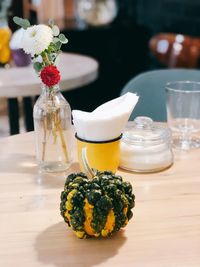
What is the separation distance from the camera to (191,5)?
3119 mm

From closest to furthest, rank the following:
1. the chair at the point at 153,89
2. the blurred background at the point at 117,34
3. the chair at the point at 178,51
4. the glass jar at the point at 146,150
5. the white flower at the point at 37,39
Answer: the white flower at the point at 37,39 → the glass jar at the point at 146,150 → the chair at the point at 153,89 → the chair at the point at 178,51 → the blurred background at the point at 117,34

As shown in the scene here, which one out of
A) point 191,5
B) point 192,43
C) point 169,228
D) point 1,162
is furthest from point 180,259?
point 191,5

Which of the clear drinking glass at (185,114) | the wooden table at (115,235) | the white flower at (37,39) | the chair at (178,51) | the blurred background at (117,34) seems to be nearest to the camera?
the wooden table at (115,235)

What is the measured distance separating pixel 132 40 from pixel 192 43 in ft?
2.54

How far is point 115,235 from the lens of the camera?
2.68 ft

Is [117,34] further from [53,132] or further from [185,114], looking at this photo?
[53,132]

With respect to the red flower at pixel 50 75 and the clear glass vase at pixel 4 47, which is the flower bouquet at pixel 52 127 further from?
the clear glass vase at pixel 4 47

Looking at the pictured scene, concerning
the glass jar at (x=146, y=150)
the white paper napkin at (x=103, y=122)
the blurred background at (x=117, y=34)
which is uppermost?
the white paper napkin at (x=103, y=122)

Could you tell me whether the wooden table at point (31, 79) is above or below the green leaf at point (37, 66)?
below

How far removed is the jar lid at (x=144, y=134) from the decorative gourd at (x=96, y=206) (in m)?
0.29

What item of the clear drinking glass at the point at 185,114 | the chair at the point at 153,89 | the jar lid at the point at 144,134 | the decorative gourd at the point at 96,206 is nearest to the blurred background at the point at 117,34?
the chair at the point at 153,89

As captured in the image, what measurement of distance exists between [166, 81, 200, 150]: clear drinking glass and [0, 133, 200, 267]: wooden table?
154mm

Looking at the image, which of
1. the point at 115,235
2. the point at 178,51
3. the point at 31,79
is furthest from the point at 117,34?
the point at 115,235

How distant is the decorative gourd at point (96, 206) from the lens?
77 centimetres
